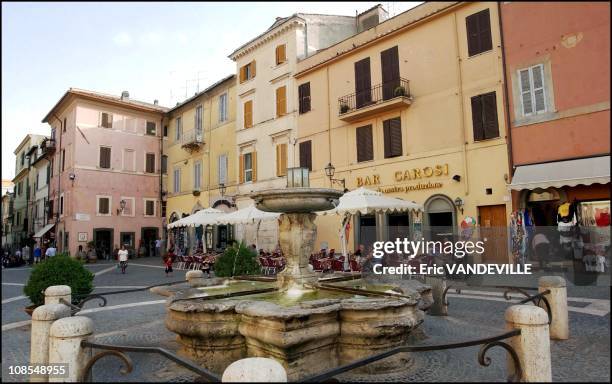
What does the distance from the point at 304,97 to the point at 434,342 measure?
54.8ft

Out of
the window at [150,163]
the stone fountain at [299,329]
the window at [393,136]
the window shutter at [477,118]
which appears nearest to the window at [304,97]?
the window at [393,136]

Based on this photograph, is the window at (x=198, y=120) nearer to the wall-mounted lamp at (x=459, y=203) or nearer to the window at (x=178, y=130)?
the window at (x=178, y=130)

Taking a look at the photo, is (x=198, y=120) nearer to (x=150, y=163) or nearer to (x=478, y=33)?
(x=150, y=163)

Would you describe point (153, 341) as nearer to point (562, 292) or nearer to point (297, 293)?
point (297, 293)

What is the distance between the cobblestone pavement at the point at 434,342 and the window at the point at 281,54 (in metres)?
16.1

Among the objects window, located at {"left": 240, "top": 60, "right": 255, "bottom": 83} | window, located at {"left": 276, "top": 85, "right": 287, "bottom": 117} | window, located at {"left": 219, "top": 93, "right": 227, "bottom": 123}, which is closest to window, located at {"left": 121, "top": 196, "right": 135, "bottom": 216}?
window, located at {"left": 219, "top": 93, "right": 227, "bottom": 123}

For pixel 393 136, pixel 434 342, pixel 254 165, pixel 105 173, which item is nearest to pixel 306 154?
pixel 254 165

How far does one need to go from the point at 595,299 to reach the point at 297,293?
5912mm

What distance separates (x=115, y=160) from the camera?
1141 inches

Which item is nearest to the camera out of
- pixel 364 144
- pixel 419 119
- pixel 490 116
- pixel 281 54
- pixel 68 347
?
pixel 68 347

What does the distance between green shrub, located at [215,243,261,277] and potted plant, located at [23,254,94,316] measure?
8.80 feet

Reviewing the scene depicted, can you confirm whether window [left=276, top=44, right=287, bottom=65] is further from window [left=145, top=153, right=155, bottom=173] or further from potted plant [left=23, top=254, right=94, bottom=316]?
potted plant [left=23, top=254, right=94, bottom=316]

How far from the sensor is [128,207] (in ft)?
96.1

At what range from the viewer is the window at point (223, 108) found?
85.2ft
